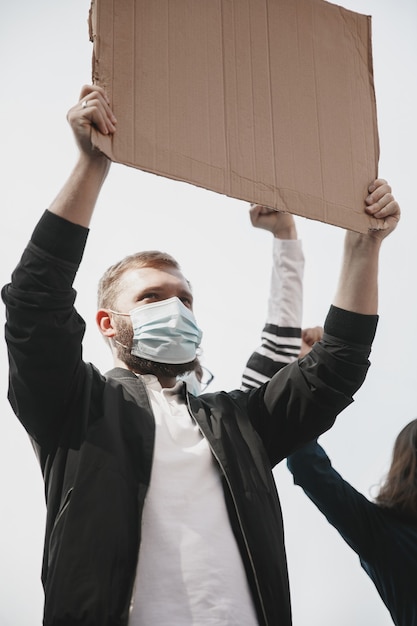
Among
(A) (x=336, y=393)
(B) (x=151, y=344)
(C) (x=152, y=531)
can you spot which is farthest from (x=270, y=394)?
(C) (x=152, y=531)

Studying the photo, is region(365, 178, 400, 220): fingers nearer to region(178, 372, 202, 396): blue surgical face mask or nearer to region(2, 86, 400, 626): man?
region(2, 86, 400, 626): man

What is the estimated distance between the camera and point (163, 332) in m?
1.52

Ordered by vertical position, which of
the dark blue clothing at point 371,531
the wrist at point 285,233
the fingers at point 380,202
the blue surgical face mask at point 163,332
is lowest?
the dark blue clothing at point 371,531

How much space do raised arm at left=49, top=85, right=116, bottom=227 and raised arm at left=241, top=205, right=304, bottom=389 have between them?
599 millimetres

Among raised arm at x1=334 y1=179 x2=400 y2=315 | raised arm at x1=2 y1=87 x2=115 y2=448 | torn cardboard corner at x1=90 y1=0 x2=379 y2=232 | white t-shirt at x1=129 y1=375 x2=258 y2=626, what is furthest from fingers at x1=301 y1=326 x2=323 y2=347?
raised arm at x1=2 y1=87 x2=115 y2=448

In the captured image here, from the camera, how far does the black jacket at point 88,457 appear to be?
116cm

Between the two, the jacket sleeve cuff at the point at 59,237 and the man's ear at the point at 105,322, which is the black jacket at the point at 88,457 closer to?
the jacket sleeve cuff at the point at 59,237

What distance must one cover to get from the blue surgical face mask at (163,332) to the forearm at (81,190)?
0.96ft

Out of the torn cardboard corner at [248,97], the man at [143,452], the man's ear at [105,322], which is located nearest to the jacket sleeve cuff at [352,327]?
the man at [143,452]

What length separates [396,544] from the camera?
5.61 ft

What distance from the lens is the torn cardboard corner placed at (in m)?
1.30

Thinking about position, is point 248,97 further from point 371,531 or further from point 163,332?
point 371,531

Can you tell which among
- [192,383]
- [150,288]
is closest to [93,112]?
[150,288]

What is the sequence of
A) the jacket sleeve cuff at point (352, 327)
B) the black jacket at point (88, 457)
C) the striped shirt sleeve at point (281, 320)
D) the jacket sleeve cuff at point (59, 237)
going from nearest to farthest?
the black jacket at point (88, 457), the jacket sleeve cuff at point (59, 237), the jacket sleeve cuff at point (352, 327), the striped shirt sleeve at point (281, 320)
